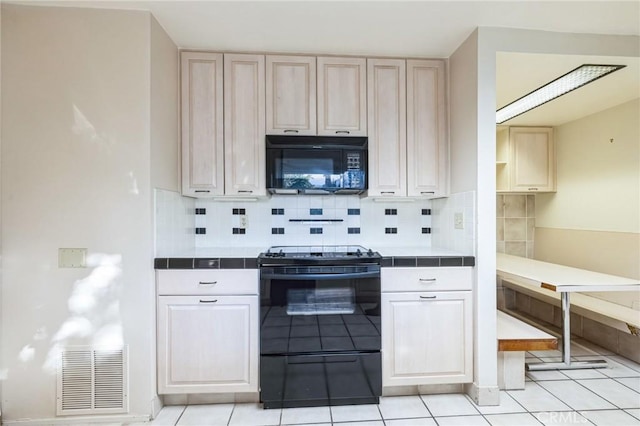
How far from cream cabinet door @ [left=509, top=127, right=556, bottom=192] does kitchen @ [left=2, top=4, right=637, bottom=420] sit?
3.54 m

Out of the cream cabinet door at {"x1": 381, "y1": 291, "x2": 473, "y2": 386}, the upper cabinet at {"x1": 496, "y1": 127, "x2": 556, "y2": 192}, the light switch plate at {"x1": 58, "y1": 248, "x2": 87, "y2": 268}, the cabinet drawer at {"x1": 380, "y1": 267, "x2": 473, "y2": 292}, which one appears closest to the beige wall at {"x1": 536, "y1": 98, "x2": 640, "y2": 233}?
the upper cabinet at {"x1": 496, "y1": 127, "x2": 556, "y2": 192}

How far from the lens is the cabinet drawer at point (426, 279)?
2.07m

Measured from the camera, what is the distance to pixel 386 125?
2.41m

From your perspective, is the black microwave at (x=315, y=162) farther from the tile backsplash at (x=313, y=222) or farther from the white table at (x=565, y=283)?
the white table at (x=565, y=283)

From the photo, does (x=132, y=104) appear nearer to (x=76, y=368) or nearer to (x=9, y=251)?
(x=9, y=251)

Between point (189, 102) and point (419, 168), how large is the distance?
5.79 ft

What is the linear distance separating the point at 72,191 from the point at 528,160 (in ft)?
13.6

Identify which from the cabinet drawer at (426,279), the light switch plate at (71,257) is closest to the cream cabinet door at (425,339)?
A: the cabinet drawer at (426,279)

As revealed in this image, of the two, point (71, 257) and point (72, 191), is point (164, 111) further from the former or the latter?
point (71, 257)

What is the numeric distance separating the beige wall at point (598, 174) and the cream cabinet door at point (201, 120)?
3.50m

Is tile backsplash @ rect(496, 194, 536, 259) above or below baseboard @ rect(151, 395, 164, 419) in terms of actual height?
above

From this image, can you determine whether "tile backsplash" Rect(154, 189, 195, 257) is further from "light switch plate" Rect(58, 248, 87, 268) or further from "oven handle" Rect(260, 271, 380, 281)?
"oven handle" Rect(260, 271, 380, 281)

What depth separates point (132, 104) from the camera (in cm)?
188

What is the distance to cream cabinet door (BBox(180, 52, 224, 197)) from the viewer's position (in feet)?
7.57
